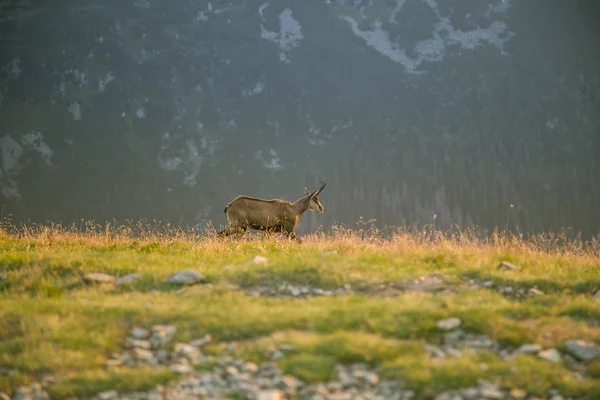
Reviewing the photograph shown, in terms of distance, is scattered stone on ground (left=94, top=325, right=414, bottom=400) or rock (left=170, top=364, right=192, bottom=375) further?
rock (left=170, top=364, right=192, bottom=375)

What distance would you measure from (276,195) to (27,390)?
594ft

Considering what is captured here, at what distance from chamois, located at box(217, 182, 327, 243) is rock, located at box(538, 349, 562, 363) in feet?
49.9

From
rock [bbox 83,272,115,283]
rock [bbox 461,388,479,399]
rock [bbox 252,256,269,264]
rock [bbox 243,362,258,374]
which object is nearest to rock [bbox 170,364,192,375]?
rock [bbox 243,362,258,374]

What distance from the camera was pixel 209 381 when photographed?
7836 mm

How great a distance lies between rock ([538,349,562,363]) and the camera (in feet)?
27.5

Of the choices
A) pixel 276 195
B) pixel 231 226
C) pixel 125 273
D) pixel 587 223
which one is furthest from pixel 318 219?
pixel 125 273

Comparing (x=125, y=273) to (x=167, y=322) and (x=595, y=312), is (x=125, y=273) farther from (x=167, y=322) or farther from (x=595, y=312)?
(x=595, y=312)

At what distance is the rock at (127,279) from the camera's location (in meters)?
12.1

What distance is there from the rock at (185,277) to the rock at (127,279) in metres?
0.61

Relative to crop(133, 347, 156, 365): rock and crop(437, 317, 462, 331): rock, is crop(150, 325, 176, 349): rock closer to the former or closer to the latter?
crop(133, 347, 156, 365): rock

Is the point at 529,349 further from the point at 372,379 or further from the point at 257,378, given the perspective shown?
the point at 257,378

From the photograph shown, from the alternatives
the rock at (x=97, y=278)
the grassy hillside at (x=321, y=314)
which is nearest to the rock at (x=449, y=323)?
the grassy hillside at (x=321, y=314)

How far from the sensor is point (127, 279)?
40.4 feet

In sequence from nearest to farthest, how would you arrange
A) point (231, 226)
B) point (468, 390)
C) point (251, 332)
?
point (468, 390) < point (251, 332) < point (231, 226)
